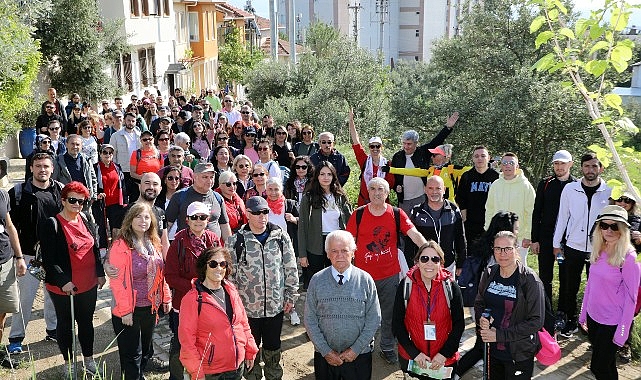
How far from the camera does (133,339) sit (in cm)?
485

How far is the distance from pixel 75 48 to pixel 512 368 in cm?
1785

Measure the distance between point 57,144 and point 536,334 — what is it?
738 cm

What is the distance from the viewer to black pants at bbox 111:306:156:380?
4.82 m

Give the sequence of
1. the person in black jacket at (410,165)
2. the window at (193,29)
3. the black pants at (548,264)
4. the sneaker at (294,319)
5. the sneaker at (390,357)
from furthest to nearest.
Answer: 1. the window at (193,29)
2. the person in black jacket at (410,165)
3. the sneaker at (294,319)
4. the black pants at (548,264)
5. the sneaker at (390,357)

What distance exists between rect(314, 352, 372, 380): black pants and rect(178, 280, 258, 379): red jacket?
794 mm

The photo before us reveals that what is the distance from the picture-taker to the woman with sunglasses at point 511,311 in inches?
175

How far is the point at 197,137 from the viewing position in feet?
34.5

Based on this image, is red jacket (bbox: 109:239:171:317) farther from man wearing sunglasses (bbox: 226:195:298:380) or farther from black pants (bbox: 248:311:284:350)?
black pants (bbox: 248:311:284:350)

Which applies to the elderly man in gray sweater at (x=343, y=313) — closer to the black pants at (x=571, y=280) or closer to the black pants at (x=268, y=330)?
the black pants at (x=268, y=330)

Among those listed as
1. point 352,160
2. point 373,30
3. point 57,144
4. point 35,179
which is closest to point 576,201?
point 35,179

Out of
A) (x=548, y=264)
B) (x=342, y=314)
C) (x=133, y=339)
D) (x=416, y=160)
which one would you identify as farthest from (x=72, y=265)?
(x=548, y=264)

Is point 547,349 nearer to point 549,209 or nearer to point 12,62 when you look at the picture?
point 549,209

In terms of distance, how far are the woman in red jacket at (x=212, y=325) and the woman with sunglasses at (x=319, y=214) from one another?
2017mm

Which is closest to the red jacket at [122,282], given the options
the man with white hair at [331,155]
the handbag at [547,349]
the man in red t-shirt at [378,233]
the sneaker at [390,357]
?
the man in red t-shirt at [378,233]
